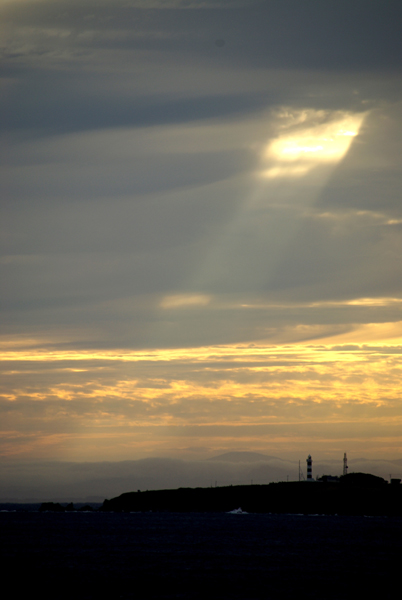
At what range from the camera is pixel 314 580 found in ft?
241

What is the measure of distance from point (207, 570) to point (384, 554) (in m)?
31.4

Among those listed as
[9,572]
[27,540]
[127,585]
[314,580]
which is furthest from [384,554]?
[27,540]

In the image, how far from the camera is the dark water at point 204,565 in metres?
66.1

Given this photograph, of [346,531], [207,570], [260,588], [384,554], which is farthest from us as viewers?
[346,531]

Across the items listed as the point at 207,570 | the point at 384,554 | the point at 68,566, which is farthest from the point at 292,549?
the point at 68,566

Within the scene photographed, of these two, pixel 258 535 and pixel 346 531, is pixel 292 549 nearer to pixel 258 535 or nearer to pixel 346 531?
pixel 258 535

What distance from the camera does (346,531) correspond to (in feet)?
483

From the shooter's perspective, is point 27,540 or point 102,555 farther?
point 27,540

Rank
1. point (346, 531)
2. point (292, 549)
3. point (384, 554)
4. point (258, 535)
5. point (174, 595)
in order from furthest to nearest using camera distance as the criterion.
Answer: point (346, 531)
point (258, 535)
point (292, 549)
point (384, 554)
point (174, 595)

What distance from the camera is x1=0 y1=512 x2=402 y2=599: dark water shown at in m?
66.1

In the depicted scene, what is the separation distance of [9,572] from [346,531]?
90938mm

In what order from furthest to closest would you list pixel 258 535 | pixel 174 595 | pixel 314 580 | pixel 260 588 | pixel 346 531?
pixel 346 531 → pixel 258 535 → pixel 314 580 → pixel 260 588 → pixel 174 595

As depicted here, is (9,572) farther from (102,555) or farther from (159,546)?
(159,546)

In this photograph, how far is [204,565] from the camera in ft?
281
